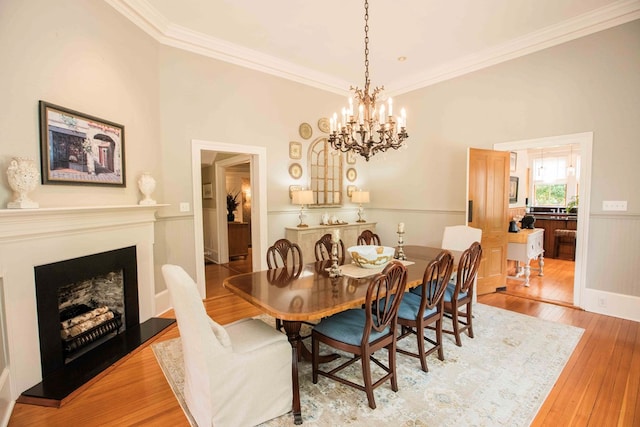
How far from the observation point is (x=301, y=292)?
2.08 m

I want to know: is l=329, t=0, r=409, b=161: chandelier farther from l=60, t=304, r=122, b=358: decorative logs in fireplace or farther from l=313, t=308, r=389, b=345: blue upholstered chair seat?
l=60, t=304, r=122, b=358: decorative logs in fireplace

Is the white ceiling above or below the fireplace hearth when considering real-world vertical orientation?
above

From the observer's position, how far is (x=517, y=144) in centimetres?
398

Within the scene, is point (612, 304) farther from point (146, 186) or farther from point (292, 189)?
point (146, 186)

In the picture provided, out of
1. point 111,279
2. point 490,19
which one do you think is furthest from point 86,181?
point 490,19

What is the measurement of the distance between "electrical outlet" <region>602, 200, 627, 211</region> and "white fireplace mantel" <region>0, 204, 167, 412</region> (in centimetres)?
522

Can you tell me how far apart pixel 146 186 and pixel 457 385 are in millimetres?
3422

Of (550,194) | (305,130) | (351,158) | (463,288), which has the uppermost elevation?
(305,130)

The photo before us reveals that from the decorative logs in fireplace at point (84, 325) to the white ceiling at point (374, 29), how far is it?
2.93 metres

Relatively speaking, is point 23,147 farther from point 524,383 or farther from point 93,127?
point 524,383

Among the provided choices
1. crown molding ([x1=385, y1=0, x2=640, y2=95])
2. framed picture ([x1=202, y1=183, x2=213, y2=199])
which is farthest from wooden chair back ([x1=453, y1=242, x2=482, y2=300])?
framed picture ([x1=202, y1=183, x2=213, y2=199])

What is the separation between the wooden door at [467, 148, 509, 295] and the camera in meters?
4.12

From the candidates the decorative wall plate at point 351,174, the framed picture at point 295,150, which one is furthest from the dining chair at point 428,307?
the decorative wall plate at point 351,174

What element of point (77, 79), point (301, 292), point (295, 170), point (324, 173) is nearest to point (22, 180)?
point (77, 79)
